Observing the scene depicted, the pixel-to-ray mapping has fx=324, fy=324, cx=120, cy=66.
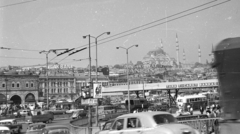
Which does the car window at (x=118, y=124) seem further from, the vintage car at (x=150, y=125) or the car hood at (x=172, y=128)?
the car hood at (x=172, y=128)

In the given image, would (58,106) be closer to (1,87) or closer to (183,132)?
(1,87)

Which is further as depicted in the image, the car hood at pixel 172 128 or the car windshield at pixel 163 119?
the car windshield at pixel 163 119

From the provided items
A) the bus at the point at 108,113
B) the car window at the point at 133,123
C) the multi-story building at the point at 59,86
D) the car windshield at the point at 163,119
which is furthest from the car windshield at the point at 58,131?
the multi-story building at the point at 59,86

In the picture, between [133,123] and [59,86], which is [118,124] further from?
[59,86]

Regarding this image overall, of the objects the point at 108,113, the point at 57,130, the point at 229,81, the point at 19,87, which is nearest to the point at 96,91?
the point at 57,130

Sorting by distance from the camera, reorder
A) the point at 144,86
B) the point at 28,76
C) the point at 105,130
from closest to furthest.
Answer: the point at 105,130 < the point at 144,86 < the point at 28,76

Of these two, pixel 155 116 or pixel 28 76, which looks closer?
pixel 155 116

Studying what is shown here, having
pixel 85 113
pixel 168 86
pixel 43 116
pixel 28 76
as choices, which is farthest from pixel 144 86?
pixel 28 76

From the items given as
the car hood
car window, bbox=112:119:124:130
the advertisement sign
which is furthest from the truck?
the advertisement sign

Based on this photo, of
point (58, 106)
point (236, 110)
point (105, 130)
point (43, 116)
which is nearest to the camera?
point (236, 110)
